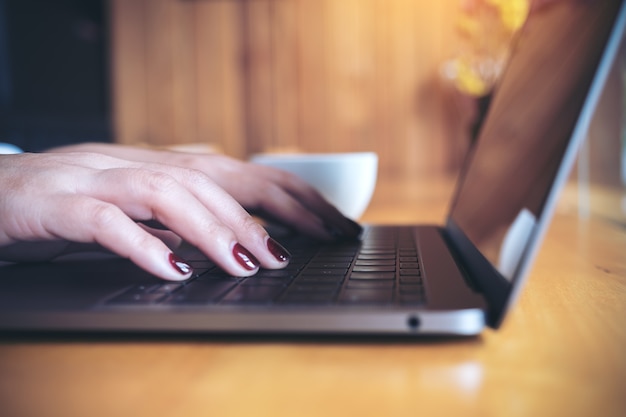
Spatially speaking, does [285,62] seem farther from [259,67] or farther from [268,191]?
[268,191]

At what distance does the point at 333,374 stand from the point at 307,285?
0.37 feet

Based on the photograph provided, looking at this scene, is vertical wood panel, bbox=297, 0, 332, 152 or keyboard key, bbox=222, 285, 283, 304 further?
vertical wood panel, bbox=297, 0, 332, 152

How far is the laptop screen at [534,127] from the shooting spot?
1.14ft

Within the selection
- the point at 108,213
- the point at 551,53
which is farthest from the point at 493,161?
the point at 108,213

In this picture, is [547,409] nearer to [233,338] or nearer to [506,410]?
[506,410]

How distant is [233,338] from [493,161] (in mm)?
415

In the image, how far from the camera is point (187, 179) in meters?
0.50

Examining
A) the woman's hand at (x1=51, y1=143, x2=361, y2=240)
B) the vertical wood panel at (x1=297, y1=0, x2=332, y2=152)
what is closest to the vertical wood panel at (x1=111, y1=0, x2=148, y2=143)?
the vertical wood panel at (x1=297, y1=0, x2=332, y2=152)

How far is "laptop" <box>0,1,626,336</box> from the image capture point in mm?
329

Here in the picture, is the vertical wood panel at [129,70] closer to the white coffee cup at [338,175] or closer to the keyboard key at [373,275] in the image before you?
the white coffee cup at [338,175]

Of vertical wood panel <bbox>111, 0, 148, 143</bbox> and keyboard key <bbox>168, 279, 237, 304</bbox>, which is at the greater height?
vertical wood panel <bbox>111, 0, 148, 143</bbox>

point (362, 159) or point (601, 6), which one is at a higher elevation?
point (601, 6)

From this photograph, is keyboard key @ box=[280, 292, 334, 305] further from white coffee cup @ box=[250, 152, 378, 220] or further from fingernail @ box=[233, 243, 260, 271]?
white coffee cup @ box=[250, 152, 378, 220]

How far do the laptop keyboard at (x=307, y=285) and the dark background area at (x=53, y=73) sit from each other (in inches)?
74.2
